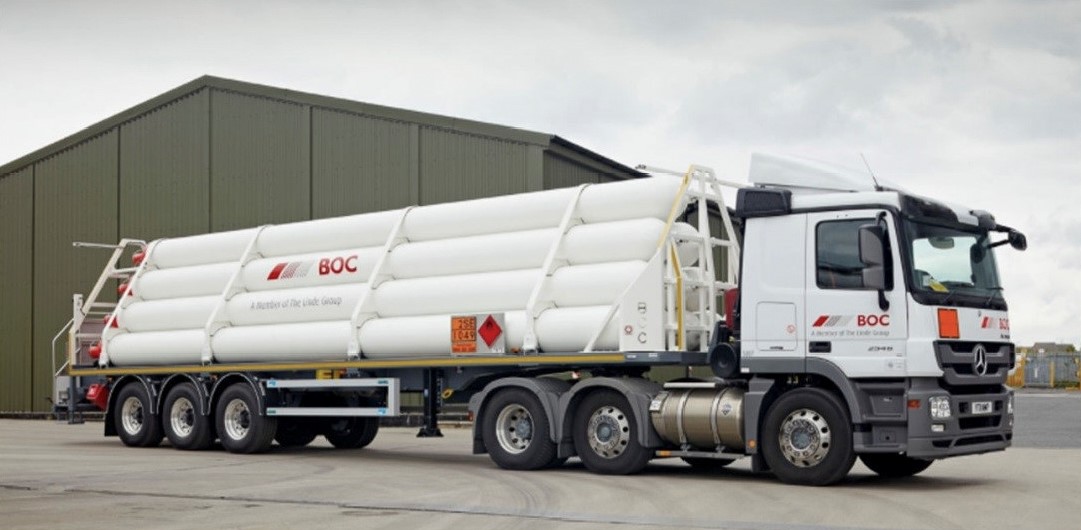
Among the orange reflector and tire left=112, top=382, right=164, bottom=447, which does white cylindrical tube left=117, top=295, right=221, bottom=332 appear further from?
the orange reflector

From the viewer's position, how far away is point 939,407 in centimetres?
1330

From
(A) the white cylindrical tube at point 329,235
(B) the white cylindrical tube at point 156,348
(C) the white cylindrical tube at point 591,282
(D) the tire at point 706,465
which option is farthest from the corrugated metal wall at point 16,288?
(D) the tire at point 706,465

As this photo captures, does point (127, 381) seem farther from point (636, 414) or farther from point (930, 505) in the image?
point (930, 505)

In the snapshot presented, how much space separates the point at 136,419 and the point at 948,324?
47.0 feet

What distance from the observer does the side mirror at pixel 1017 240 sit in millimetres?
14719

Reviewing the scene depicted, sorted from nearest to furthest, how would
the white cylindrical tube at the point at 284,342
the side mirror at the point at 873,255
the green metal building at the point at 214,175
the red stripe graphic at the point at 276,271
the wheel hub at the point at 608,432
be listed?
the side mirror at the point at 873,255 → the wheel hub at the point at 608,432 → the white cylindrical tube at the point at 284,342 → the red stripe graphic at the point at 276,271 → the green metal building at the point at 214,175

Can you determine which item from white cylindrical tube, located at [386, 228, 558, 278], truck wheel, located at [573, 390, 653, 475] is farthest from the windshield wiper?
white cylindrical tube, located at [386, 228, 558, 278]

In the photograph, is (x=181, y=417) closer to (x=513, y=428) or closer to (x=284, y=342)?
(x=284, y=342)

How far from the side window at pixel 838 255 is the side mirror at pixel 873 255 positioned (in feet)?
0.93

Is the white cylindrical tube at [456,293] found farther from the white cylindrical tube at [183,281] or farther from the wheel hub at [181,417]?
the wheel hub at [181,417]

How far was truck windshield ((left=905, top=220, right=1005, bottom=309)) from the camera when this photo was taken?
1356 centimetres

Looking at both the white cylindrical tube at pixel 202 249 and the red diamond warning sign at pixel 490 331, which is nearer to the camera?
the red diamond warning sign at pixel 490 331

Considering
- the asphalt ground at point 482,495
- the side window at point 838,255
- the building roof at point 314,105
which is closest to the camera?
the asphalt ground at point 482,495

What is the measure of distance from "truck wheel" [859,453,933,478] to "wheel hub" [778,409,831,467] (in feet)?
5.58
